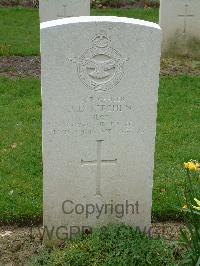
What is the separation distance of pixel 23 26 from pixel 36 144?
21.6 feet

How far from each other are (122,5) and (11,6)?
285 centimetres

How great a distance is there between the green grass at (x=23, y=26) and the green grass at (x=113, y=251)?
20.8 ft

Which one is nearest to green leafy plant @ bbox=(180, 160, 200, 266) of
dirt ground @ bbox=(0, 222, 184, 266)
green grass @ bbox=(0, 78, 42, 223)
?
dirt ground @ bbox=(0, 222, 184, 266)

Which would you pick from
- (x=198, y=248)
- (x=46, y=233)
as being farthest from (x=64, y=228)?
(x=198, y=248)

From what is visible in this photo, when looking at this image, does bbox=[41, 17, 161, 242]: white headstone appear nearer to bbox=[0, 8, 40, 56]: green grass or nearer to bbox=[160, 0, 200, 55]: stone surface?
bbox=[160, 0, 200, 55]: stone surface

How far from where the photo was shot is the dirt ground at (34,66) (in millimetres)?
8805

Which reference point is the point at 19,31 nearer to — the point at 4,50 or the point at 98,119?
the point at 4,50

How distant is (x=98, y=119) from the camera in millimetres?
3955

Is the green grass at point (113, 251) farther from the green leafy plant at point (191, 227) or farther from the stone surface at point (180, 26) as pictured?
the stone surface at point (180, 26)

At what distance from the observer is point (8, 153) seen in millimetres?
5855

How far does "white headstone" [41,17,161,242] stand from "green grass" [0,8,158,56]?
241 inches

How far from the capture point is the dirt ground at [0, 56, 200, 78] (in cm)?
880

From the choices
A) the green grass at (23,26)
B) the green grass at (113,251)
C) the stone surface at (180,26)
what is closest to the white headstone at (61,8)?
the green grass at (23,26)

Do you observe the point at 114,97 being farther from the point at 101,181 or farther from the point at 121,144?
the point at 101,181
